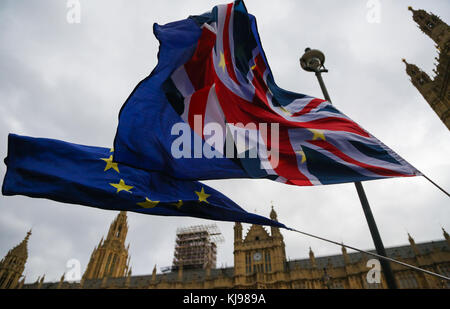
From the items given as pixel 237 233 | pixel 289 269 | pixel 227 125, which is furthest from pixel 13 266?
pixel 227 125

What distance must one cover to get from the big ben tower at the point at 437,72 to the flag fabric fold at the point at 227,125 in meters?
45.8

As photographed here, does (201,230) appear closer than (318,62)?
No

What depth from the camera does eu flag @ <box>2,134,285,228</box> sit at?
5215mm

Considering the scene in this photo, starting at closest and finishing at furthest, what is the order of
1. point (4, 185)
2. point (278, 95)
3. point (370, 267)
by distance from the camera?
point (4, 185) < point (278, 95) < point (370, 267)

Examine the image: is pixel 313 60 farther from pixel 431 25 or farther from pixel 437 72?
pixel 431 25

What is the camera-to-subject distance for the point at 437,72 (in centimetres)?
4262

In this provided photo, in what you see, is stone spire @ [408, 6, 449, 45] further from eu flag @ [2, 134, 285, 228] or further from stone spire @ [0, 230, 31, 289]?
stone spire @ [0, 230, 31, 289]

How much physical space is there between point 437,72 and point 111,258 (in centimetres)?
8487

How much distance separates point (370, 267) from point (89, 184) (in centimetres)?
4366

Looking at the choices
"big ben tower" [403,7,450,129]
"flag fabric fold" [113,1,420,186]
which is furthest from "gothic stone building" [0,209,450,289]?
"flag fabric fold" [113,1,420,186]

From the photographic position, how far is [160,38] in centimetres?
611
